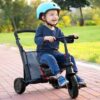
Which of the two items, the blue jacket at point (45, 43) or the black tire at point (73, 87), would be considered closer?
the black tire at point (73, 87)

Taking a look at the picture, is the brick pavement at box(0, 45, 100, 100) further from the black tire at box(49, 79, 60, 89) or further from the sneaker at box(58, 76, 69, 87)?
the sneaker at box(58, 76, 69, 87)

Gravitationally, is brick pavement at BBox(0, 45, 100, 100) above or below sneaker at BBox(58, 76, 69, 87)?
below

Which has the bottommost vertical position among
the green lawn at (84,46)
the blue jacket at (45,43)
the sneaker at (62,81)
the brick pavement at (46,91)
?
the green lawn at (84,46)

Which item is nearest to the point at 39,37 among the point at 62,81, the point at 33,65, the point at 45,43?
the point at 45,43

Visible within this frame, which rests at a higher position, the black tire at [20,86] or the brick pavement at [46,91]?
the black tire at [20,86]

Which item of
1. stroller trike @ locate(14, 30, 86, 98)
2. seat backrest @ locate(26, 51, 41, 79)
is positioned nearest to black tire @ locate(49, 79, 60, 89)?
stroller trike @ locate(14, 30, 86, 98)

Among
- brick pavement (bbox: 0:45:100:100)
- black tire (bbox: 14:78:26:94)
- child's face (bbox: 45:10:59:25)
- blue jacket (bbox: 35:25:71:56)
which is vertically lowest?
brick pavement (bbox: 0:45:100:100)

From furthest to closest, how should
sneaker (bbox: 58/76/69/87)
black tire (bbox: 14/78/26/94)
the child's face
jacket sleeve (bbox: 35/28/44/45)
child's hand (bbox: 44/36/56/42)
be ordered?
black tire (bbox: 14/78/26/94) < the child's face < jacket sleeve (bbox: 35/28/44/45) < child's hand (bbox: 44/36/56/42) < sneaker (bbox: 58/76/69/87)

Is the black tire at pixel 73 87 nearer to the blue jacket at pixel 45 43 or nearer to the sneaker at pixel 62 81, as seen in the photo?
the sneaker at pixel 62 81

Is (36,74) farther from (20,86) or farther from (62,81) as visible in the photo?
(62,81)

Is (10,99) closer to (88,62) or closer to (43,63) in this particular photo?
(43,63)

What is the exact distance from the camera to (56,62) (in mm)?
6039

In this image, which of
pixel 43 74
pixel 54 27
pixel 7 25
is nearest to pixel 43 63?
pixel 43 74

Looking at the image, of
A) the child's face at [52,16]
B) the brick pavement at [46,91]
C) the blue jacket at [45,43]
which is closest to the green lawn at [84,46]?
the brick pavement at [46,91]
